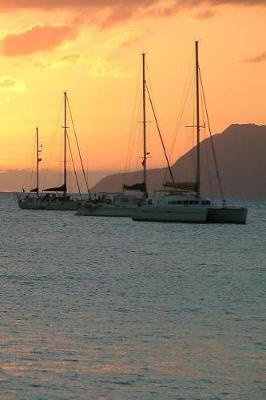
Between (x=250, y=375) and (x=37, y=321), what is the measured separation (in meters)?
9.24

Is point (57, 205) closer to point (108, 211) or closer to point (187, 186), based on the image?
point (108, 211)

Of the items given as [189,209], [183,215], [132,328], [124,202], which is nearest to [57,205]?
[124,202]

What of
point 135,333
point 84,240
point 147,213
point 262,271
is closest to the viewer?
point 135,333

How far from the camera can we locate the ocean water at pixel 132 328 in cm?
2052

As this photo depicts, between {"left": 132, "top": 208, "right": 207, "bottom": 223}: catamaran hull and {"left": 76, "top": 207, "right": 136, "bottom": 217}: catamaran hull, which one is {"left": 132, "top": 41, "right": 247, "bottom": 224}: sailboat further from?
{"left": 76, "top": 207, "right": 136, "bottom": 217}: catamaran hull

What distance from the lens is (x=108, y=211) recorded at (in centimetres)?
11681

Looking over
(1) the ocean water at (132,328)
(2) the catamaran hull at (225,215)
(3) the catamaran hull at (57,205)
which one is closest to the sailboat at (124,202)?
(2) the catamaran hull at (225,215)

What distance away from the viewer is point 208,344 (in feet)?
82.1

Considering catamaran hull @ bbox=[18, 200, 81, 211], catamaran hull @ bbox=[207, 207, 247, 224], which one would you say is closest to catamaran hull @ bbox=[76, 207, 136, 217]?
catamaran hull @ bbox=[18, 200, 81, 211]

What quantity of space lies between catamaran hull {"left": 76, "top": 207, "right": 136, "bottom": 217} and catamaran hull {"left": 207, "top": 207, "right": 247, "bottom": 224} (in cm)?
1732

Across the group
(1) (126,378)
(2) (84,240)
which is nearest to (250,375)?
(1) (126,378)

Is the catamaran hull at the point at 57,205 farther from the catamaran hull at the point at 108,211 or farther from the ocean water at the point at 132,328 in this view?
the ocean water at the point at 132,328

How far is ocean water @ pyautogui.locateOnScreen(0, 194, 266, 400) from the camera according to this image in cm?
2052

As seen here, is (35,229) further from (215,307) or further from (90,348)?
(90,348)
